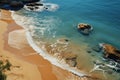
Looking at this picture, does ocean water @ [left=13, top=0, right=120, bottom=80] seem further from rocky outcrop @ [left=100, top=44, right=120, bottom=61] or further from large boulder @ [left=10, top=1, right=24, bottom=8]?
large boulder @ [left=10, top=1, right=24, bottom=8]

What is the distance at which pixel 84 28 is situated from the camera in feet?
121

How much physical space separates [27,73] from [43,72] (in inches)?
72.2

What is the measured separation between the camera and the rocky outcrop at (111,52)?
101 feet

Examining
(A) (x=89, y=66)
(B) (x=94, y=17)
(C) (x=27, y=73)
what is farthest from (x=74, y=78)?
(B) (x=94, y=17)

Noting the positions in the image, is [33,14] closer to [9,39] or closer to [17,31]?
[17,31]

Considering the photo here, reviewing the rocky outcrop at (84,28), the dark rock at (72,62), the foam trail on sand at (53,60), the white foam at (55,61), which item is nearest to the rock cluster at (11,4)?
the foam trail on sand at (53,60)

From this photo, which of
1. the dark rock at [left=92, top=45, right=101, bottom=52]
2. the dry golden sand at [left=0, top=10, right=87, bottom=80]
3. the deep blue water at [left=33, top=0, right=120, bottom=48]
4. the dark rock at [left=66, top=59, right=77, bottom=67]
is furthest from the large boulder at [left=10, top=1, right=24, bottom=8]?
the dark rock at [left=66, top=59, right=77, bottom=67]

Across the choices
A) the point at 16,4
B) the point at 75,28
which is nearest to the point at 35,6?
the point at 16,4

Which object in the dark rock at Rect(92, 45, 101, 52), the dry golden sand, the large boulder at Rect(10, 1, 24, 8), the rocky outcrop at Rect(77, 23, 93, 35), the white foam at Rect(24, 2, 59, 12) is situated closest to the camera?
the dry golden sand

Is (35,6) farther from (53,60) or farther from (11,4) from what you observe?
(53,60)

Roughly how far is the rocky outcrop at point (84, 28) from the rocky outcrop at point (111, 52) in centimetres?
465

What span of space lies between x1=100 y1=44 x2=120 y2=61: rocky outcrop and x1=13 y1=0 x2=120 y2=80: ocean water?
77 cm

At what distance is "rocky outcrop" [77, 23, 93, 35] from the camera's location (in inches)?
1431

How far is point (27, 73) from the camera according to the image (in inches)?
1046
